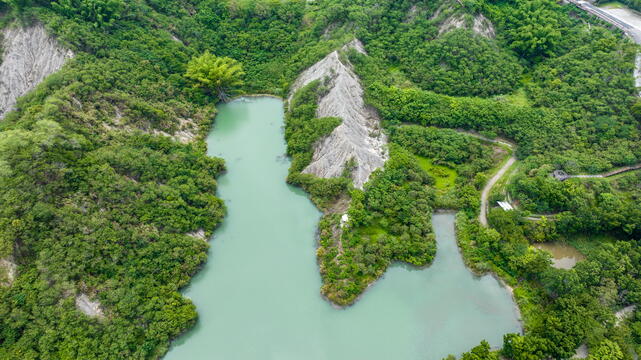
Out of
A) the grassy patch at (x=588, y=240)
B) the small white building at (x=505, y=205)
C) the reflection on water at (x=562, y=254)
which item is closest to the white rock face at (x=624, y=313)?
the reflection on water at (x=562, y=254)

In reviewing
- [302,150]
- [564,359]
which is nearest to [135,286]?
[302,150]

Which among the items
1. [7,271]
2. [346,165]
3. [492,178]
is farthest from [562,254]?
[7,271]

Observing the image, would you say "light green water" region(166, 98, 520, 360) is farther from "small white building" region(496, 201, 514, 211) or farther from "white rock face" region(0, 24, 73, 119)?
"white rock face" region(0, 24, 73, 119)

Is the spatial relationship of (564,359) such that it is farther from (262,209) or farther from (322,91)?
(322,91)

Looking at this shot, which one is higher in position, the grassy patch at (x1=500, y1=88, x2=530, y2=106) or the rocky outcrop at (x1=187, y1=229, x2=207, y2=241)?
the grassy patch at (x1=500, y1=88, x2=530, y2=106)

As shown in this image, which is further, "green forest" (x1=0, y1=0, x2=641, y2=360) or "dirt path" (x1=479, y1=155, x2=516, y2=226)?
"dirt path" (x1=479, y1=155, x2=516, y2=226)

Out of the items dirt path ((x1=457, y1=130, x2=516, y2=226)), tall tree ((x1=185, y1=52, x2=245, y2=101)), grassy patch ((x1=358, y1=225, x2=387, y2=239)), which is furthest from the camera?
tall tree ((x1=185, y1=52, x2=245, y2=101))

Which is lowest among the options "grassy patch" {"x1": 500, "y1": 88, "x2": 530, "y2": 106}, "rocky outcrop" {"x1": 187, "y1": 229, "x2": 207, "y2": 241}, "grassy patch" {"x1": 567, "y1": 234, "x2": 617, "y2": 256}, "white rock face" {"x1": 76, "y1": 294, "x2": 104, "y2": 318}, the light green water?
the light green water

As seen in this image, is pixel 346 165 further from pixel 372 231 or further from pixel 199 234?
pixel 199 234

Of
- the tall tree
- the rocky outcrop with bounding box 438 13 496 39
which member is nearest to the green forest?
the rocky outcrop with bounding box 438 13 496 39
